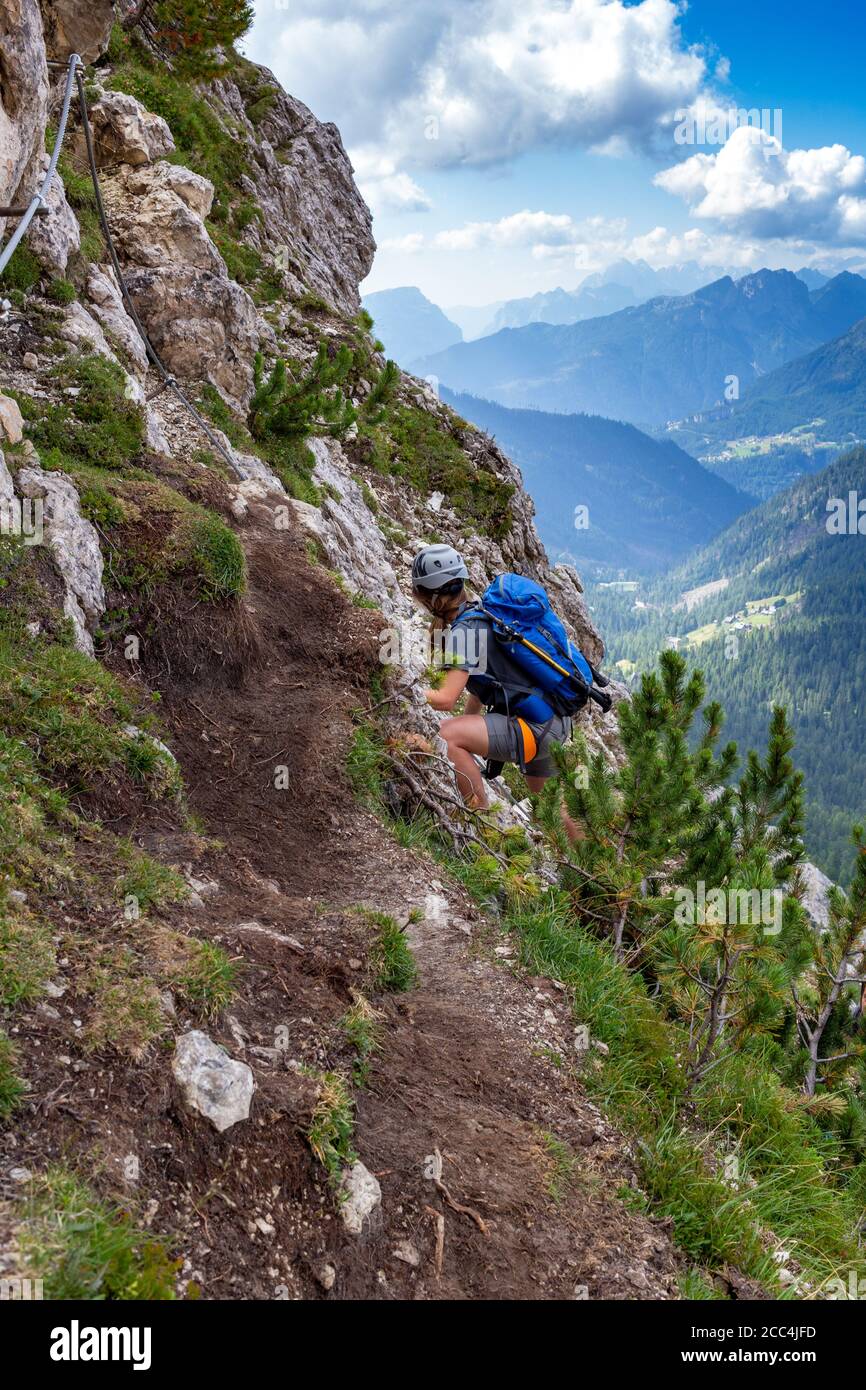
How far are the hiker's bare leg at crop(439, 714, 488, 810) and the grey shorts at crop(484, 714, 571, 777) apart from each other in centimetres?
9

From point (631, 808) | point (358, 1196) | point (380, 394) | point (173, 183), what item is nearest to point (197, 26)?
point (173, 183)

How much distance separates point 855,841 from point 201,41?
25.5 m

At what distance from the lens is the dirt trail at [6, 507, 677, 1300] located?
3387mm

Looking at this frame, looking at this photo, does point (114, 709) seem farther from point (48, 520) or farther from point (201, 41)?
point (201, 41)

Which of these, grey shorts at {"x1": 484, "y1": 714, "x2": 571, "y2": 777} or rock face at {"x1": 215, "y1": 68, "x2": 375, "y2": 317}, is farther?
rock face at {"x1": 215, "y1": 68, "x2": 375, "y2": 317}

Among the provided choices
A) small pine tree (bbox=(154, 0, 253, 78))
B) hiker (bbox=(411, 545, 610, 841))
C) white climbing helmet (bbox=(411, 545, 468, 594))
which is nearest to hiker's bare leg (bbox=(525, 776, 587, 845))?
hiker (bbox=(411, 545, 610, 841))

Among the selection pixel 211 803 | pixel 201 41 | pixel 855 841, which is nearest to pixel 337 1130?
pixel 211 803

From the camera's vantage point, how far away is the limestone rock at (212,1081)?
359 centimetres

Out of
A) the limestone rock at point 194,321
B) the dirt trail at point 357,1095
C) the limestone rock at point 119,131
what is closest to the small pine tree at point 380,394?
the limestone rock at point 194,321

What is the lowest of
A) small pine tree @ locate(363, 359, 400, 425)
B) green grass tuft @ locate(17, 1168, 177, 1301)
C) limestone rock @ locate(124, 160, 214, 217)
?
green grass tuft @ locate(17, 1168, 177, 1301)

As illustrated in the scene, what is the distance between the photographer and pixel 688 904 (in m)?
6.39

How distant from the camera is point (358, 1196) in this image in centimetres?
373

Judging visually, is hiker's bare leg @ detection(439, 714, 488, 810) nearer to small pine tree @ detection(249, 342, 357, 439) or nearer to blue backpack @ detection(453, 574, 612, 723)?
blue backpack @ detection(453, 574, 612, 723)

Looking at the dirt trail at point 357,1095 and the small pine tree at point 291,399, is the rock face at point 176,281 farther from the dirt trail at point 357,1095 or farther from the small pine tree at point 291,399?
the dirt trail at point 357,1095
